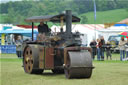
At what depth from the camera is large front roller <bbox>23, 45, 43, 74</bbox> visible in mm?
15797

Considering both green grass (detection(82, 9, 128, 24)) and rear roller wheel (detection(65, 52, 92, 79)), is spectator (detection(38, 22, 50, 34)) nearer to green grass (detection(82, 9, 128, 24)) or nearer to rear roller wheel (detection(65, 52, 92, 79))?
rear roller wheel (detection(65, 52, 92, 79))

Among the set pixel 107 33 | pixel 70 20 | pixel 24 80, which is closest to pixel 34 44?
pixel 70 20

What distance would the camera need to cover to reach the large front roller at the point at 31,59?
15.8m

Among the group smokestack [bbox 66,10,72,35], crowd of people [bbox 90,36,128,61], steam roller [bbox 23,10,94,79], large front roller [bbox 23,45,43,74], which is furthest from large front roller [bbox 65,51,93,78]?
crowd of people [bbox 90,36,128,61]

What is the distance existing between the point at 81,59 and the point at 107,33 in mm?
27457

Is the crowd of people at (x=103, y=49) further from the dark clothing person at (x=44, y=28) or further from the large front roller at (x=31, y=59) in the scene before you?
the large front roller at (x=31, y=59)

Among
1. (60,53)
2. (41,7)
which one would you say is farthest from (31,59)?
(41,7)

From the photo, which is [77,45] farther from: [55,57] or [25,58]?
[25,58]

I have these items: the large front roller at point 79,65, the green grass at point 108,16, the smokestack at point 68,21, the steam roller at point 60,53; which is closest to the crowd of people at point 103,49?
the steam roller at point 60,53

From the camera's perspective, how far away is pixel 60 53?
15.3 meters

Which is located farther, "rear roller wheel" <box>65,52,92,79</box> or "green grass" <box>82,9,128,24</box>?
"green grass" <box>82,9,128,24</box>

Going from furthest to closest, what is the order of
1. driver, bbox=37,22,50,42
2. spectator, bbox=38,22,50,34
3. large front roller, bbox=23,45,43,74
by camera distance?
1. spectator, bbox=38,22,50,34
2. driver, bbox=37,22,50,42
3. large front roller, bbox=23,45,43,74

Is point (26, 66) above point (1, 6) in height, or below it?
below

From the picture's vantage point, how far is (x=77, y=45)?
15031 mm
